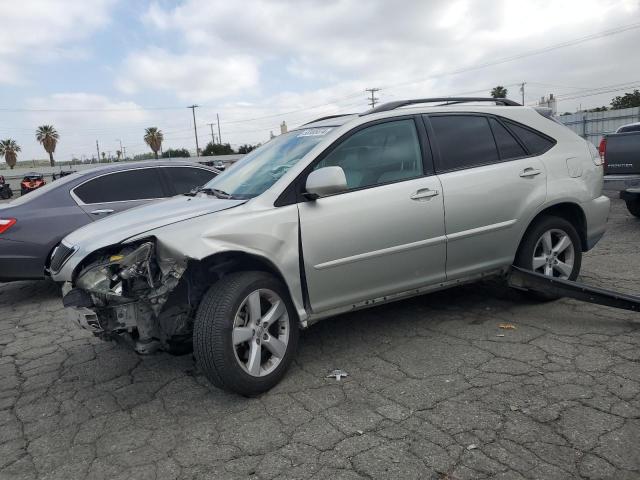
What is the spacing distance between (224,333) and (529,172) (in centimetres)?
288

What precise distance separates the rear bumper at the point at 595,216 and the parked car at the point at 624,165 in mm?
3370

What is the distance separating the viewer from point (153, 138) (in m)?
81.4

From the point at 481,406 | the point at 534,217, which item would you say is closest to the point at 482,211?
the point at 534,217

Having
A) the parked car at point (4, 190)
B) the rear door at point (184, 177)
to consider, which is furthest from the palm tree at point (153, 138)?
the rear door at point (184, 177)

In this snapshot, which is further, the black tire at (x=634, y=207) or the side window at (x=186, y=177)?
the black tire at (x=634, y=207)

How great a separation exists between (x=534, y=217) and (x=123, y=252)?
10.7 feet

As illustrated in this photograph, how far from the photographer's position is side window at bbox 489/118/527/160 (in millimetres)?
4418

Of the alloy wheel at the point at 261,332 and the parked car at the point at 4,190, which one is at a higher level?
the parked car at the point at 4,190

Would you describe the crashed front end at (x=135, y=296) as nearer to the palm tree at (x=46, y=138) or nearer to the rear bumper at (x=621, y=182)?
the rear bumper at (x=621, y=182)

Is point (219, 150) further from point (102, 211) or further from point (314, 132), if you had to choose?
point (314, 132)

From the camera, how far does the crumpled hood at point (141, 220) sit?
129 inches

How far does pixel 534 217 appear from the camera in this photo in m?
4.45

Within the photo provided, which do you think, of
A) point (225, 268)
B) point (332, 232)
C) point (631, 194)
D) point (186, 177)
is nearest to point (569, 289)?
point (332, 232)

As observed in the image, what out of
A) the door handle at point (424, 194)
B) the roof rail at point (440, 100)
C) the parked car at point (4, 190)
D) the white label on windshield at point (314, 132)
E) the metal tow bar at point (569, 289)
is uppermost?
the parked car at point (4, 190)
